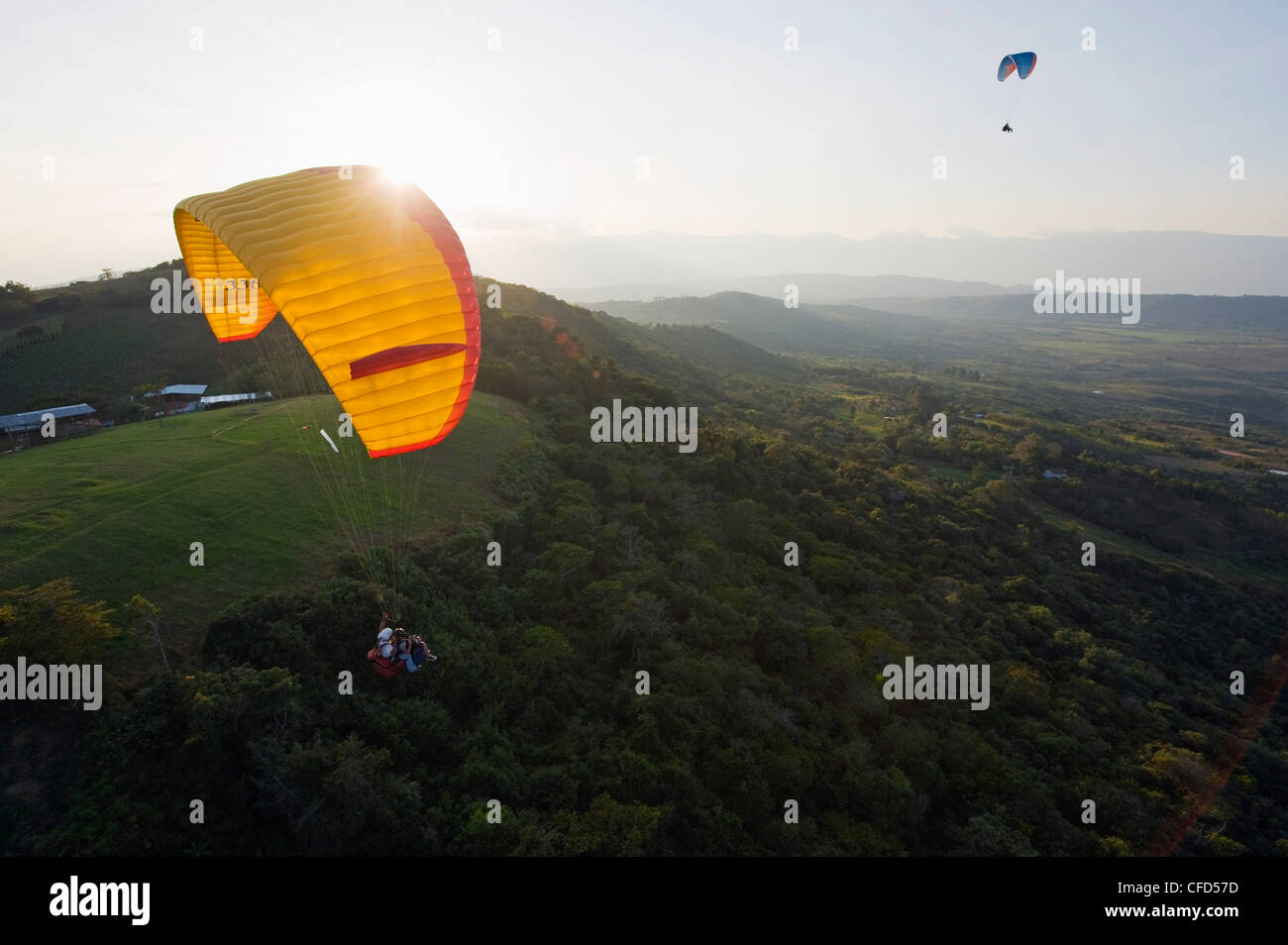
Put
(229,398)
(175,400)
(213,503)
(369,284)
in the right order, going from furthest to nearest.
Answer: (175,400) → (229,398) → (213,503) → (369,284)

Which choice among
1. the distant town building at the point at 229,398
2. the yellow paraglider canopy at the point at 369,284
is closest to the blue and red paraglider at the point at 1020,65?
the yellow paraglider canopy at the point at 369,284

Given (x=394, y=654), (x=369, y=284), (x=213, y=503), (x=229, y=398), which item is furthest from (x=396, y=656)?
(x=229, y=398)

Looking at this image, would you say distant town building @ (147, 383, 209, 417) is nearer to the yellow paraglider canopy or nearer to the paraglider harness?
the yellow paraglider canopy

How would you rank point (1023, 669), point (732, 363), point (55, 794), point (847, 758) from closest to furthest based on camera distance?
point (55, 794)
point (847, 758)
point (1023, 669)
point (732, 363)

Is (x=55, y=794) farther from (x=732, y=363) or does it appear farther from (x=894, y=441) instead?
(x=732, y=363)

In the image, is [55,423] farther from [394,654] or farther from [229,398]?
[394,654]

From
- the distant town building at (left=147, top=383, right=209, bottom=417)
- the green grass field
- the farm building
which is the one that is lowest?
the green grass field

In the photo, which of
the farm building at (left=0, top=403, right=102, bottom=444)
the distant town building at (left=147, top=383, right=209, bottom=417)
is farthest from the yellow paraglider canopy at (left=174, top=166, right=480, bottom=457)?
the distant town building at (left=147, top=383, right=209, bottom=417)
